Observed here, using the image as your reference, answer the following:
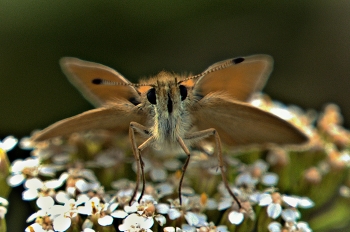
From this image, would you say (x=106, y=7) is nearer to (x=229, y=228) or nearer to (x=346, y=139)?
(x=346, y=139)

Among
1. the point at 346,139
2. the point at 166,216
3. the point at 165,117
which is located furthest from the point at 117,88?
the point at 346,139

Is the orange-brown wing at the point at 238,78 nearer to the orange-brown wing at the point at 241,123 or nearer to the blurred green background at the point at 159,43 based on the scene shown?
the orange-brown wing at the point at 241,123

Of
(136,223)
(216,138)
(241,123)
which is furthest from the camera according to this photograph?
(241,123)

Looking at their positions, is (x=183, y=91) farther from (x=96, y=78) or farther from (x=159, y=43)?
(x=159, y=43)

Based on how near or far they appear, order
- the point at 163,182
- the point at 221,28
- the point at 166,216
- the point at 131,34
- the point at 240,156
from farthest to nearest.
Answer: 1. the point at 221,28
2. the point at 131,34
3. the point at 240,156
4. the point at 163,182
5. the point at 166,216

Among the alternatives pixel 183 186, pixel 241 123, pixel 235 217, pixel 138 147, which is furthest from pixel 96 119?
pixel 235 217

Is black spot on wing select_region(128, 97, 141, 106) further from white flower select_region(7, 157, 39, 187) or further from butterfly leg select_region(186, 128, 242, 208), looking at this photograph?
white flower select_region(7, 157, 39, 187)
